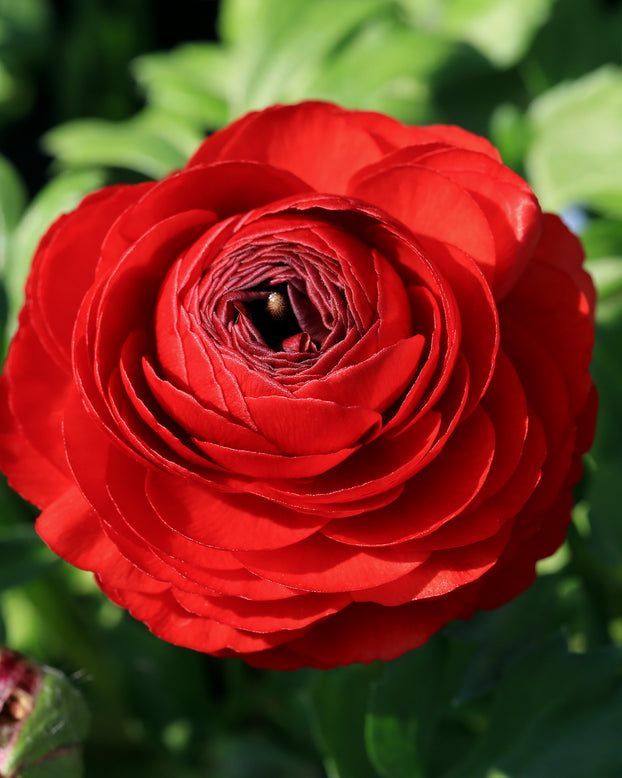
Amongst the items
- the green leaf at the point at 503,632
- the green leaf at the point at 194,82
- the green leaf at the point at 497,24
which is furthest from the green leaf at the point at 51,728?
the green leaf at the point at 497,24

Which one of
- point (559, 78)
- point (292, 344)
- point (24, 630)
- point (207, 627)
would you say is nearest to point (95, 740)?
point (24, 630)

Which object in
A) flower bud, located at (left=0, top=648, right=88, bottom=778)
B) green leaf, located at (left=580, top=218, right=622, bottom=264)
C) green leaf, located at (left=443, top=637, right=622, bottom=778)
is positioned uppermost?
green leaf, located at (left=580, top=218, right=622, bottom=264)

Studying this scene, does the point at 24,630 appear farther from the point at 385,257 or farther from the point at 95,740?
the point at 385,257

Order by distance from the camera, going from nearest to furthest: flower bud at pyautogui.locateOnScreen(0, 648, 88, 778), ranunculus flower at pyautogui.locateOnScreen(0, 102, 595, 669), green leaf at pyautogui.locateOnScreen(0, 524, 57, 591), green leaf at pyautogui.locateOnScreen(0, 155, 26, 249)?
ranunculus flower at pyautogui.locateOnScreen(0, 102, 595, 669), flower bud at pyautogui.locateOnScreen(0, 648, 88, 778), green leaf at pyautogui.locateOnScreen(0, 524, 57, 591), green leaf at pyautogui.locateOnScreen(0, 155, 26, 249)

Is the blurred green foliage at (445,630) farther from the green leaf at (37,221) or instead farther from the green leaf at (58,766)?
the green leaf at (58,766)

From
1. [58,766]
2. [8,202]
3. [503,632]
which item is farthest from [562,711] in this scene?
[8,202]

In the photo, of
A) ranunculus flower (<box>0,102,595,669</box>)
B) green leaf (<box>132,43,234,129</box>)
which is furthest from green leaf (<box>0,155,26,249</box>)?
ranunculus flower (<box>0,102,595,669</box>)

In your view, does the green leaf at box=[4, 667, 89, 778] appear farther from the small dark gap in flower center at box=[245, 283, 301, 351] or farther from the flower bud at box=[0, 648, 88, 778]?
the small dark gap in flower center at box=[245, 283, 301, 351]

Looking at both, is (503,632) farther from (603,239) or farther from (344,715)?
(603,239)
